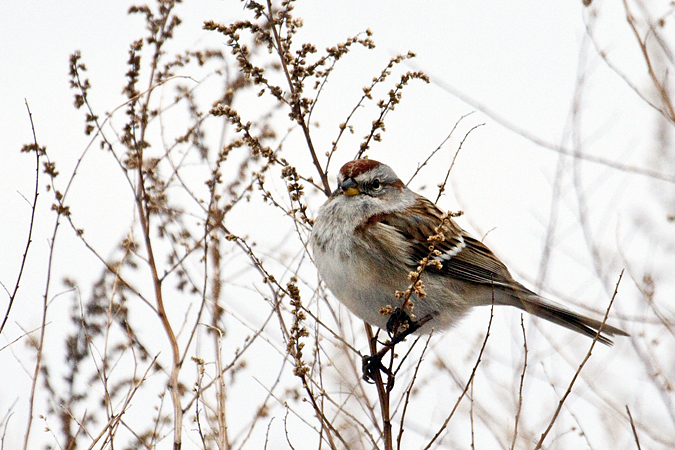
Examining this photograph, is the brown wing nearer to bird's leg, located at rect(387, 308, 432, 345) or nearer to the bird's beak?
the bird's beak

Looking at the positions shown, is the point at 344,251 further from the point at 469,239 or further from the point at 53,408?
the point at 53,408

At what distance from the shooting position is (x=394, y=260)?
13.6 feet

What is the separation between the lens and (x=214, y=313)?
160 inches

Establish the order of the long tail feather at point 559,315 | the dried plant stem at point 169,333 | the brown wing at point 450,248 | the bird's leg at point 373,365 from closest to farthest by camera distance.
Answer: the dried plant stem at point 169,333 < the bird's leg at point 373,365 < the brown wing at point 450,248 < the long tail feather at point 559,315

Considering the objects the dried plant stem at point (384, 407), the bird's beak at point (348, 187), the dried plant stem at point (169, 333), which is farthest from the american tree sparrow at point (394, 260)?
the dried plant stem at point (169, 333)

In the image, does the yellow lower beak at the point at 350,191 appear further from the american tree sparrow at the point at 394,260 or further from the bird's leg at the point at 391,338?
the bird's leg at the point at 391,338

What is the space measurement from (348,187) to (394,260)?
19.8 inches

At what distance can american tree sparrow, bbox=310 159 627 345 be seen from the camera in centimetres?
402

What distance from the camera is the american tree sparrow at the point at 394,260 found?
402cm

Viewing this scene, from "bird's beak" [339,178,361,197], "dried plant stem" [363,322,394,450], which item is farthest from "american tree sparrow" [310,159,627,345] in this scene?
"dried plant stem" [363,322,394,450]

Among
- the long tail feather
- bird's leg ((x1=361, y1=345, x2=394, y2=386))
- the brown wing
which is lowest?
bird's leg ((x1=361, y1=345, x2=394, y2=386))

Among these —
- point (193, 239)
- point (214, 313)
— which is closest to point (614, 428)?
point (214, 313)

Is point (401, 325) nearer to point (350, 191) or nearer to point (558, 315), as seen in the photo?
point (350, 191)

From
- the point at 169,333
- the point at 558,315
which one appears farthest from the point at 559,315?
the point at 169,333
